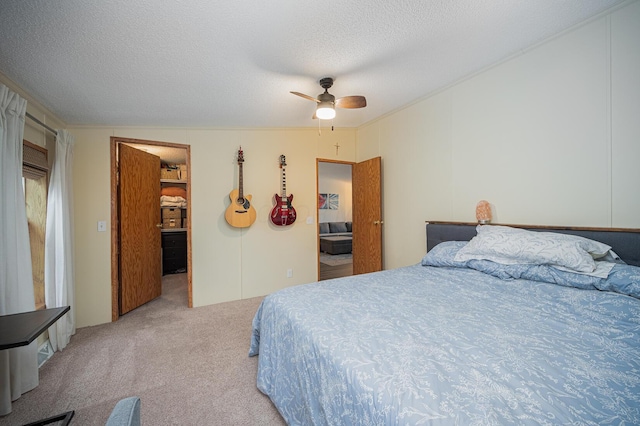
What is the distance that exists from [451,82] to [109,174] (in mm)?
3943

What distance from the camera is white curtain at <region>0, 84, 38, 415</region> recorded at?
1.67m

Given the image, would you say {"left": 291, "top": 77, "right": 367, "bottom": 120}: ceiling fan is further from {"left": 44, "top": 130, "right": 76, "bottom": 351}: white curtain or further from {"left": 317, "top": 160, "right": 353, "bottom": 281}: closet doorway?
{"left": 317, "top": 160, "right": 353, "bottom": 281}: closet doorway

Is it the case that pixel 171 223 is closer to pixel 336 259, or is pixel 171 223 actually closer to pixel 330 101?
pixel 336 259

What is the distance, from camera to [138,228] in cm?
338

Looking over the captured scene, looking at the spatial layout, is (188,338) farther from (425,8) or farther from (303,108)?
(425,8)

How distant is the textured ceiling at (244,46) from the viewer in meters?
1.52

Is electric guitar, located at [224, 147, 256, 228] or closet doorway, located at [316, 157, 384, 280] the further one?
closet doorway, located at [316, 157, 384, 280]

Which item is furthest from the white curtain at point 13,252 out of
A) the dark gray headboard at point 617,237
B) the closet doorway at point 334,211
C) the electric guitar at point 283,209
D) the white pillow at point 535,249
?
the closet doorway at point 334,211

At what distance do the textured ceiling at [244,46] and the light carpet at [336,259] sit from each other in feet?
12.4

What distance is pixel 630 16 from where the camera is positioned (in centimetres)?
171

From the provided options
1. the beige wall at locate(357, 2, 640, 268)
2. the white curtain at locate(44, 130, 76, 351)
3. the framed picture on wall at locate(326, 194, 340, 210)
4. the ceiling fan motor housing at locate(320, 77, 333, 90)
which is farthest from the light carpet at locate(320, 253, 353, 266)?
the white curtain at locate(44, 130, 76, 351)

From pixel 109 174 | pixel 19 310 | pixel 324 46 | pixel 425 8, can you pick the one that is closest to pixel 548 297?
pixel 425 8

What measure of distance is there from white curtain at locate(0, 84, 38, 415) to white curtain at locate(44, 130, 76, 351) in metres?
0.59

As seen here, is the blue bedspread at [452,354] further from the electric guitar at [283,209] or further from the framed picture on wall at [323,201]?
the framed picture on wall at [323,201]
